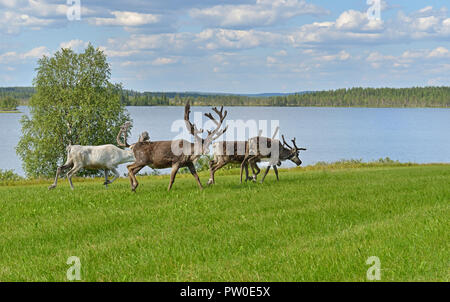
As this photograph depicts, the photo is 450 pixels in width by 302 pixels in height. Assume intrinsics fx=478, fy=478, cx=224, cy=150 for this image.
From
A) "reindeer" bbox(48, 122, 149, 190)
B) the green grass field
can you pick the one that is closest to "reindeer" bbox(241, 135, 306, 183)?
the green grass field

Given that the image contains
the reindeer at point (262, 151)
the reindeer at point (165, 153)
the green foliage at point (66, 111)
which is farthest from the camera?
the green foliage at point (66, 111)

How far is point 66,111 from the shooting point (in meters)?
49.5

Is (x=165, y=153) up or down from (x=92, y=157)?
up

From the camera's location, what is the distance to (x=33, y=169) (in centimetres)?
4847

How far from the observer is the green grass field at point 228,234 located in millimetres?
8102

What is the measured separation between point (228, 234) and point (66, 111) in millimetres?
42623

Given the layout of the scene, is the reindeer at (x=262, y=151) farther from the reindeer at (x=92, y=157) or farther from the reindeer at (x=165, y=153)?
the reindeer at (x=92, y=157)

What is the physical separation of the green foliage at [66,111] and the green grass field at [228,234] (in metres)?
31.7

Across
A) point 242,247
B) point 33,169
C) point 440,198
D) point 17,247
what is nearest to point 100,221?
point 17,247

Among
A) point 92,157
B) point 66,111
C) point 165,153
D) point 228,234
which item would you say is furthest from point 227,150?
point 66,111

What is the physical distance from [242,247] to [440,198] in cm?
897

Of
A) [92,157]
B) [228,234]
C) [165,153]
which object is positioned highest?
[165,153]

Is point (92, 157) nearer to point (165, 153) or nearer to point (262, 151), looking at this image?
point (165, 153)

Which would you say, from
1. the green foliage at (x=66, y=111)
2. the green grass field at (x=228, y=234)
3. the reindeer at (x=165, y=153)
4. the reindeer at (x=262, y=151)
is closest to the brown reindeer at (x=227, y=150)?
the reindeer at (x=262, y=151)
